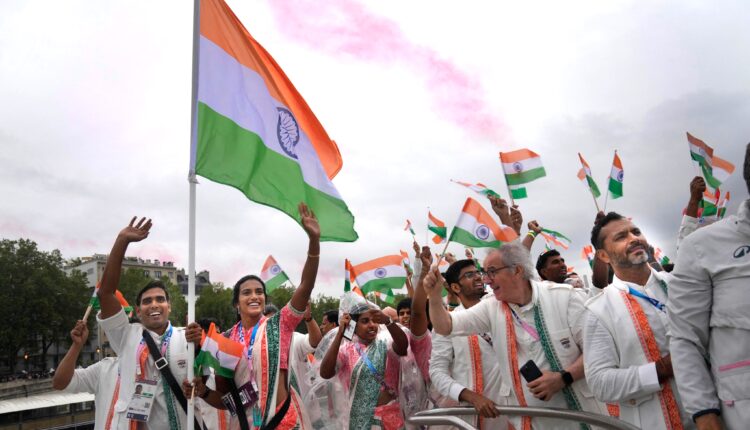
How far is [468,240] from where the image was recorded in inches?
178

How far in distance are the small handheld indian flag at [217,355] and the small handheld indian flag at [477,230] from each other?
74.1 inches

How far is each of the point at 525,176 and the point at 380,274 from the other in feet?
7.63

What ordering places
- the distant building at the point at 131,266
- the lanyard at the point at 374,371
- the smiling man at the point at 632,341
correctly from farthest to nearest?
the distant building at the point at 131,266 < the lanyard at the point at 374,371 < the smiling man at the point at 632,341

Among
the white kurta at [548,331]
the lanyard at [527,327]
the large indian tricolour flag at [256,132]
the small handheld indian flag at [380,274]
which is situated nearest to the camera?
the white kurta at [548,331]

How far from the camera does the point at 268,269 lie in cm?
855

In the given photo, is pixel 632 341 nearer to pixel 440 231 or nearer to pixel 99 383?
pixel 99 383

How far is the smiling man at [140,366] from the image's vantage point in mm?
4410

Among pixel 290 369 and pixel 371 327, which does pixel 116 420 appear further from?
pixel 371 327

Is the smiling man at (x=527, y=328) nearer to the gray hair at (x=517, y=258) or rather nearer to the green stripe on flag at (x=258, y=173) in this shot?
the gray hair at (x=517, y=258)

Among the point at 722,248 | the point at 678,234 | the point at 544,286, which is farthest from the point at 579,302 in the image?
the point at 722,248

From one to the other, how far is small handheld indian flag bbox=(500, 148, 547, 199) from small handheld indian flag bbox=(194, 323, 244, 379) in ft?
12.8

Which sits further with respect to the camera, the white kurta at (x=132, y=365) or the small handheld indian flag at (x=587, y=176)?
the small handheld indian flag at (x=587, y=176)

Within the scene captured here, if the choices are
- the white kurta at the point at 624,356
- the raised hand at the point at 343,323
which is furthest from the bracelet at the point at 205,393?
the white kurta at the point at 624,356

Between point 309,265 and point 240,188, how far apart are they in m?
0.79
